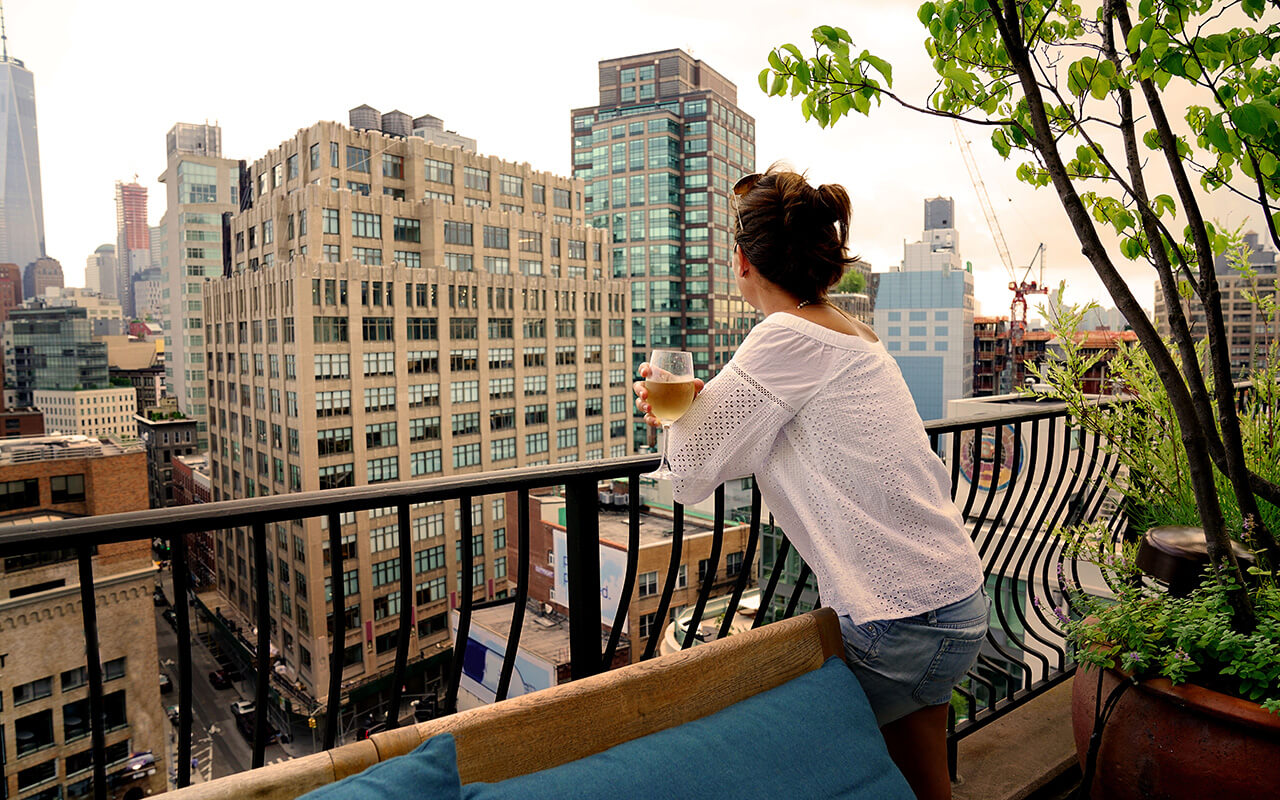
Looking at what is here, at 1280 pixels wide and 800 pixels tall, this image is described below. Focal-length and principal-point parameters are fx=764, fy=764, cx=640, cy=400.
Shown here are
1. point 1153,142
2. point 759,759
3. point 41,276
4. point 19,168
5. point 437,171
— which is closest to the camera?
point 759,759

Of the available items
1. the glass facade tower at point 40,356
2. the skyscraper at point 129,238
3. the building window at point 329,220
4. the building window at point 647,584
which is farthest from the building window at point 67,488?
the skyscraper at point 129,238

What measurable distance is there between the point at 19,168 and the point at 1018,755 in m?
53.9

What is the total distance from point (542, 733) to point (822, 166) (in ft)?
3.22

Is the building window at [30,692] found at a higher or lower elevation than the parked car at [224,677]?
higher

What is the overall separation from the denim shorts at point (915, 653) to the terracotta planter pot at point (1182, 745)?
1.86ft

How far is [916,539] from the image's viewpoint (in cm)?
111

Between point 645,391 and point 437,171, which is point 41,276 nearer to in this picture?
point 437,171

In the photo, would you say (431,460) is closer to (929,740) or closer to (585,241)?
(585,241)

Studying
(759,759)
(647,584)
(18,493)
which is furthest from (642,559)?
(759,759)

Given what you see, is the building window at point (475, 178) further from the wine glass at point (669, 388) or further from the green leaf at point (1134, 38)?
the wine glass at point (669, 388)

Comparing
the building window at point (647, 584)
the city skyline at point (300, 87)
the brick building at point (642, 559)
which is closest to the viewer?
the brick building at point (642, 559)

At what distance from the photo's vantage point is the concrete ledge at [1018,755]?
1.82 metres

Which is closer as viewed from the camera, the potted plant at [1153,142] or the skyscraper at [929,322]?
the potted plant at [1153,142]

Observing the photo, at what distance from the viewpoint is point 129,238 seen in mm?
51312
